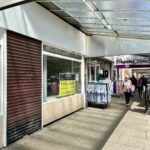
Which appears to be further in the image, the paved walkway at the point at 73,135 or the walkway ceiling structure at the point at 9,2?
the paved walkway at the point at 73,135

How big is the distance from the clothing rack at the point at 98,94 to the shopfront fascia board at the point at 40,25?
2422 millimetres

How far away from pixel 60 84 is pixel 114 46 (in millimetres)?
3784

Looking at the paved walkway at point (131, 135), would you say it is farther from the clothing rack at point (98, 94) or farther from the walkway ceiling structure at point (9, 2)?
the walkway ceiling structure at point (9, 2)

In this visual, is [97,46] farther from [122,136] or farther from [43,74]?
[122,136]

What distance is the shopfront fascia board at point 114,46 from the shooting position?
38.7 feet

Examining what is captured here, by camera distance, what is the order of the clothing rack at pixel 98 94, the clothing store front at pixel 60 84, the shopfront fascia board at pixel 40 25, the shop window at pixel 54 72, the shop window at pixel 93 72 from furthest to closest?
the shop window at pixel 93 72, the clothing rack at pixel 98 94, the shop window at pixel 54 72, the clothing store front at pixel 60 84, the shopfront fascia board at pixel 40 25

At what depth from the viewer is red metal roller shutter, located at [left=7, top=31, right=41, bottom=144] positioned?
6.43 meters

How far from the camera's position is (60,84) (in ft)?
32.5

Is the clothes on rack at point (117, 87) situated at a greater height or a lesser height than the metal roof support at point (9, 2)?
lesser

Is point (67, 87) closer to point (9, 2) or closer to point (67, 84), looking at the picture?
point (67, 84)

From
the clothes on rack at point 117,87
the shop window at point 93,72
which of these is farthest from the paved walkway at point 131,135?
the clothes on rack at point 117,87

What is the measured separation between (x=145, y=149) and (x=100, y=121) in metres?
3.35

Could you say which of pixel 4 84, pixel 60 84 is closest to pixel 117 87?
pixel 60 84

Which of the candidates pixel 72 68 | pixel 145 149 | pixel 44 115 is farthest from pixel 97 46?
pixel 145 149
